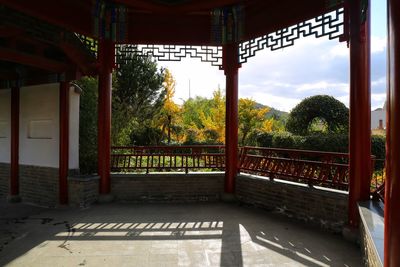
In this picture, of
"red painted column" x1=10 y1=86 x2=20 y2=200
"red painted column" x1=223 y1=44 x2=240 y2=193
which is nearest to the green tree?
"red painted column" x1=10 y1=86 x2=20 y2=200

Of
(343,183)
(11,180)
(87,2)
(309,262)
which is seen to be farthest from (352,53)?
(11,180)

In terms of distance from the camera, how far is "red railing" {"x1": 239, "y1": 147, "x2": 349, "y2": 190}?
5340 mm

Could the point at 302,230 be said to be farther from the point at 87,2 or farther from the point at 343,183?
the point at 87,2

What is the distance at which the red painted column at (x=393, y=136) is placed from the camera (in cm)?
200

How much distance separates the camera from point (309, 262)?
13.0ft

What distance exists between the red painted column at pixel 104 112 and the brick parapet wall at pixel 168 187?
0.26 metres

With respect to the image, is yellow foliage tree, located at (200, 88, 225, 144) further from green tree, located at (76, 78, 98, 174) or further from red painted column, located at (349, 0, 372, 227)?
red painted column, located at (349, 0, 372, 227)

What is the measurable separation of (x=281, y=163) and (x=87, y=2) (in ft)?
16.9

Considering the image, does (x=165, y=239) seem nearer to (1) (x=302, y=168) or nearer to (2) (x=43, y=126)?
(1) (x=302, y=168)

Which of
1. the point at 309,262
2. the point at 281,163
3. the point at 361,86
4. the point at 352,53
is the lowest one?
the point at 309,262

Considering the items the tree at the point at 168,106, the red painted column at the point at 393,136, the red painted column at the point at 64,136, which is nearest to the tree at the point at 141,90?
the tree at the point at 168,106

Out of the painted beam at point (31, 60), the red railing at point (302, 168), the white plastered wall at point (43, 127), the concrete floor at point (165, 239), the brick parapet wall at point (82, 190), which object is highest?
the painted beam at point (31, 60)

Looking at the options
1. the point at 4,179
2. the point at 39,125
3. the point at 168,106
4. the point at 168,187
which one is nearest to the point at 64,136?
the point at 39,125

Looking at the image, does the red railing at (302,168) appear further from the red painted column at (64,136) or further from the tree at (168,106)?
the tree at (168,106)
